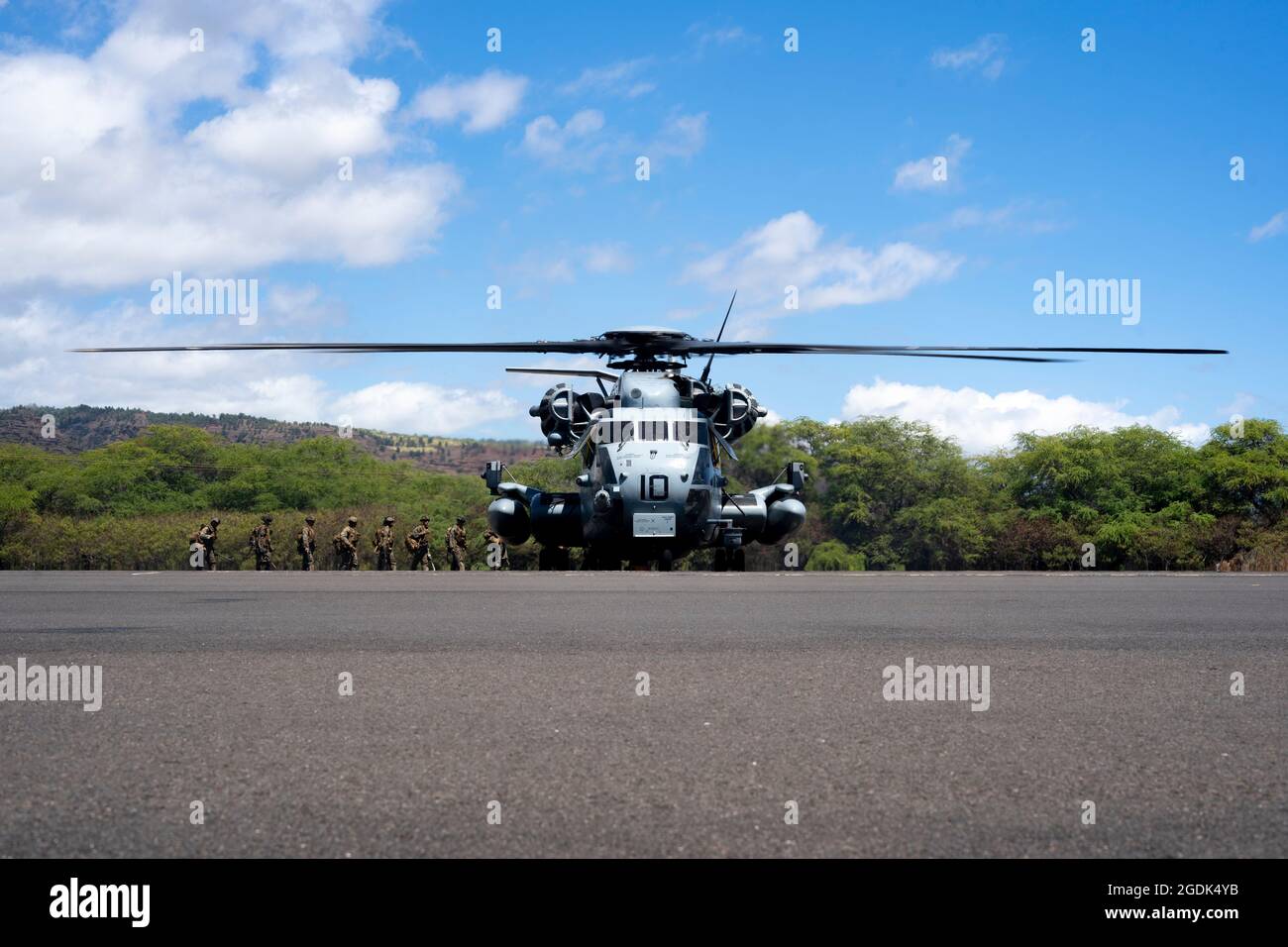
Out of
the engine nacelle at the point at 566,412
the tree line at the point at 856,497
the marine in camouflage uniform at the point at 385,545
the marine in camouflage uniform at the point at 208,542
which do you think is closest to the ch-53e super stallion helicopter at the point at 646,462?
the engine nacelle at the point at 566,412

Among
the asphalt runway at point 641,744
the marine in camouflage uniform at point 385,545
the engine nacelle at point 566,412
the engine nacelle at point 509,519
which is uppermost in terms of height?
the engine nacelle at point 566,412

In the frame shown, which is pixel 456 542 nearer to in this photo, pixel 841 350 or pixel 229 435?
pixel 841 350

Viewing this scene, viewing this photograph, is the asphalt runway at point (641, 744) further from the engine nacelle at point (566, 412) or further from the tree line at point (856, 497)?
the tree line at point (856, 497)

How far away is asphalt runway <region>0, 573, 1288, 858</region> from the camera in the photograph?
3834 millimetres

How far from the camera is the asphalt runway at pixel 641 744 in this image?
151 inches

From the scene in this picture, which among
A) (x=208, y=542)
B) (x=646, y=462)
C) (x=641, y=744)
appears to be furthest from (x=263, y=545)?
(x=641, y=744)

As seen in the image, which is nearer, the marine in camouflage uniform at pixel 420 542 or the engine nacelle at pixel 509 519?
the engine nacelle at pixel 509 519

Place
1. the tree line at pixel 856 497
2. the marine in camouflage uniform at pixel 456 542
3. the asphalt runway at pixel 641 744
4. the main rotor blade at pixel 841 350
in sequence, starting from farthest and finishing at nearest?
the tree line at pixel 856 497 < the marine in camouflage uniform at pixel 456 542 < the main rotor blade at pixel 841 350 < the asphalt runway at pixel 641 744

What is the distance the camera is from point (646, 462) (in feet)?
87.1

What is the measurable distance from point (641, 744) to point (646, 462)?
21.4 metres

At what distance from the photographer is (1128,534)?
6078 cm

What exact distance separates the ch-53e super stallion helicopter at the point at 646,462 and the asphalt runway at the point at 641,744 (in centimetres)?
1488

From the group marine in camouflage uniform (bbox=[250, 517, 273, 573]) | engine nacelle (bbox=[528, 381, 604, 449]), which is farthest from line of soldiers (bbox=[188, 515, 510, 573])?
engine nacelle (bbox=[528, 381, 604, 449])
